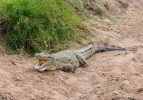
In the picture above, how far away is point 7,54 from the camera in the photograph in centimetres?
667

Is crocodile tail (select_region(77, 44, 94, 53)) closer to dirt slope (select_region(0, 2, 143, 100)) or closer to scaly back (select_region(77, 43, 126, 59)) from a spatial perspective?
scaly back (select_region(77, 43, 126, 59))

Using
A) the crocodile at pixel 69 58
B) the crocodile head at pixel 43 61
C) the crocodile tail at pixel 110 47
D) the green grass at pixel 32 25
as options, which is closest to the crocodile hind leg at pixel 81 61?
the crocodile at pixel 69 58

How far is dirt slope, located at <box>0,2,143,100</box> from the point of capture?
4.84m

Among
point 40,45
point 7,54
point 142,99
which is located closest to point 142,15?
point 40,45

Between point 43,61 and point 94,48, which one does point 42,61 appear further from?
point 94,48

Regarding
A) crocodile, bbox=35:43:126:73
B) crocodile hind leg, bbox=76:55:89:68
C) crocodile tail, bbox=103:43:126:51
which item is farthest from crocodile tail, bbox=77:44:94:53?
crocodile tail, bbox=103:43:126:51

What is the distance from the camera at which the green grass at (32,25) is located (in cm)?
693

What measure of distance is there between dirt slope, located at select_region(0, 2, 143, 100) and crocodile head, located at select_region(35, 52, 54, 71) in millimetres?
105

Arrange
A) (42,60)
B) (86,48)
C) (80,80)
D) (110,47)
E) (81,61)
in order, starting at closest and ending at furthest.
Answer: (80,80) → (42,60) → (81,61) → (86,48) → (110,47)

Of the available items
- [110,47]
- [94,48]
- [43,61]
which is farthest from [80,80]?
[110,47]

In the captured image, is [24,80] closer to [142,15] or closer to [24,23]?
[24,23]

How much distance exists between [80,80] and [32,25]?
71.5 inches

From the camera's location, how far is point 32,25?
702 cm

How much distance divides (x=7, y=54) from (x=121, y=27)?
4.61m
